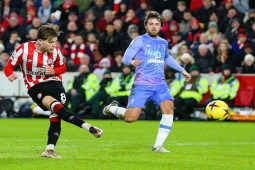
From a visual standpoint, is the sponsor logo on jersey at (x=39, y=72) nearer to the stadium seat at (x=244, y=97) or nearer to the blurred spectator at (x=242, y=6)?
the stadium seat at (x=244, y=97)

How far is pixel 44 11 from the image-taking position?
81.0ft

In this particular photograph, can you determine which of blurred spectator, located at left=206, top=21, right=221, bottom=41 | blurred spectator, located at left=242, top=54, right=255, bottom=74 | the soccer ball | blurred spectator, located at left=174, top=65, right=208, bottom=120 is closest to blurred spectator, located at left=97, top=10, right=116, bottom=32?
blurred spectator, located at left=206, top=21, right=221, bottom=41

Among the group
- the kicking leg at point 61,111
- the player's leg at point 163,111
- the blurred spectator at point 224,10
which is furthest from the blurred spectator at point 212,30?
the kicking leg at point 61,111

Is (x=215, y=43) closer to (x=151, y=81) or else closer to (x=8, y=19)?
(x=8, y=19)

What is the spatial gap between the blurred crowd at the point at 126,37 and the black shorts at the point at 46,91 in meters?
10.9

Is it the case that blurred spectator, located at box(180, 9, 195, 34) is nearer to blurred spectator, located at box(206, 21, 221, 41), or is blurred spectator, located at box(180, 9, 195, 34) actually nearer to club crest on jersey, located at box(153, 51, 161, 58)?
blurred spectator, located at box(206, 21, 221, 41)

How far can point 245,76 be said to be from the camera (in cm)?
1961

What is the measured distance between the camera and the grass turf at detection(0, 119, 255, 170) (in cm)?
792

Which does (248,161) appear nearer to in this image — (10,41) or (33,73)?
(33,73)

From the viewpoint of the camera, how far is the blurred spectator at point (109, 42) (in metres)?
21.4

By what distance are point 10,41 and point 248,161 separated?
1591 centimetres

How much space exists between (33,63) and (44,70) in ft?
0.58

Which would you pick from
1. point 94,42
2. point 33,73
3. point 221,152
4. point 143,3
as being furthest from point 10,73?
point 143,3

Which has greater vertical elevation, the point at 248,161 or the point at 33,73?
the point at 33,73
